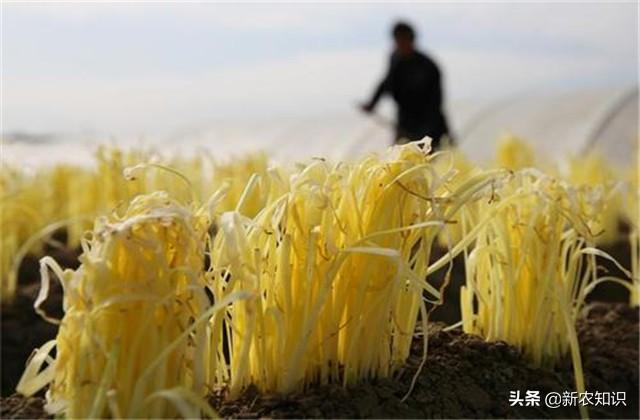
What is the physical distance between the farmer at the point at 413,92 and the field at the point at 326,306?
382 cm

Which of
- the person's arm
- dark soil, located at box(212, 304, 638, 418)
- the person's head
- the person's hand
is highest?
the person's head

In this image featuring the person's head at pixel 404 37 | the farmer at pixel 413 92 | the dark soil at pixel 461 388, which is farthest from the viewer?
the farmer at pixel 413 92

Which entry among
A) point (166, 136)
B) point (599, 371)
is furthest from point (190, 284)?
point (166, 136)

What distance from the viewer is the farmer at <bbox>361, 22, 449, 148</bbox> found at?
18.2 feet

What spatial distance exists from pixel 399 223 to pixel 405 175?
8cm

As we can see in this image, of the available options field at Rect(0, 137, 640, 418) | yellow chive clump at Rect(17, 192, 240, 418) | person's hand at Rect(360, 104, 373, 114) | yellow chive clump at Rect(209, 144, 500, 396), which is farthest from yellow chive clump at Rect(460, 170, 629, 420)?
person's hand at Rect(360, 104, 373, 114)

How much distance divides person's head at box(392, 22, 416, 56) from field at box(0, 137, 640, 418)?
12.5 ft

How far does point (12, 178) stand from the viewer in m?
2.96

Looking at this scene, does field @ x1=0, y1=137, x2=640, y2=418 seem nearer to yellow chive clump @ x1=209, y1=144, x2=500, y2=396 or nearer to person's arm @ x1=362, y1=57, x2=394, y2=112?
yellow chive clump @ x1=209, y1=144, x2=500, y2=396

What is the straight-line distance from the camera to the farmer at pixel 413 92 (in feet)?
18.2

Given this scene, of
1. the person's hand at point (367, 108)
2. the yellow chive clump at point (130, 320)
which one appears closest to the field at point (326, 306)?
the yellow chive clump at point (130, 320)

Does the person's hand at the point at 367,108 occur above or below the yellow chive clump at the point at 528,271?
above

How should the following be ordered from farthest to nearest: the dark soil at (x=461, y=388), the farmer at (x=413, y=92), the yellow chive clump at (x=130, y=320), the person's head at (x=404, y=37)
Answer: the farmer at (x=413, y=92) < the person's head at (x=404, y=37) < the dark soil at (x=461, y=388) < the yellow chive clump at (x=130, y=320)

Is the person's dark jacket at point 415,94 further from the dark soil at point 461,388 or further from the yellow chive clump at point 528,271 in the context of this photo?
the yellow chive clump at point 528,271
